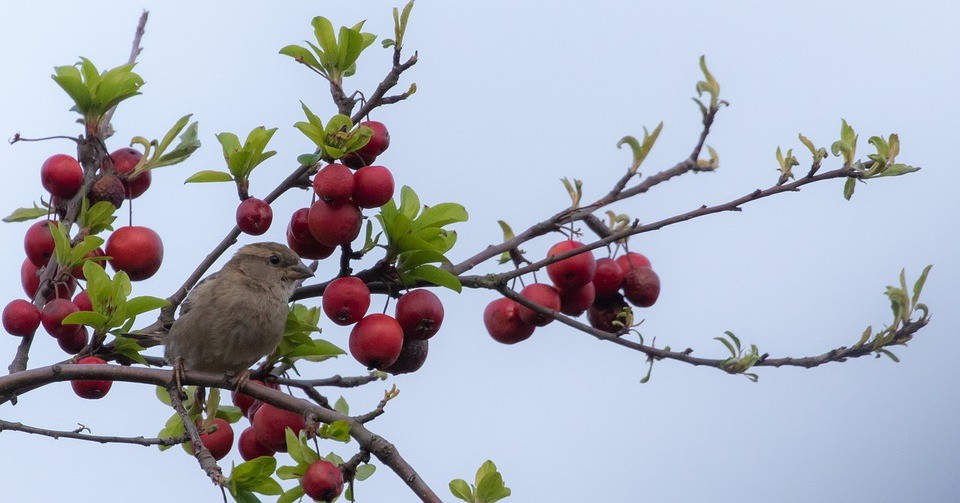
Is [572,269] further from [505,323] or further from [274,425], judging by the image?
[274,425]

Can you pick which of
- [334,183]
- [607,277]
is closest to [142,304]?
[334,183]

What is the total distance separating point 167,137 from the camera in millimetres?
3428

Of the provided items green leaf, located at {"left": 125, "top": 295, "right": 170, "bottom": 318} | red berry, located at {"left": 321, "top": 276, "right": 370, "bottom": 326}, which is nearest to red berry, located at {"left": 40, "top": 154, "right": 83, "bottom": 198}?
green leaf, located at {"left": 125, "top": 295, "right": 170, "bottom": 318}

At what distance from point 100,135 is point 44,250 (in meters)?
0.46

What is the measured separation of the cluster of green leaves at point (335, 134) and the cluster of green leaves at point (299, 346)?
68cm

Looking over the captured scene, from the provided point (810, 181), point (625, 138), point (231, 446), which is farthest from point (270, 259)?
point (810, 181)

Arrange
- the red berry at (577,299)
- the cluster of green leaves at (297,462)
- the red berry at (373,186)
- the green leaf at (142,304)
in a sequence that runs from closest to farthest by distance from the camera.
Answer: the cluster of green leaves at (297,462) → the green leaf at (142,304) → the red berry at (373,186) → the red berry at (577,299)

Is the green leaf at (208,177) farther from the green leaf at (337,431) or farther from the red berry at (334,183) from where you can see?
the green leaf at (337,431)

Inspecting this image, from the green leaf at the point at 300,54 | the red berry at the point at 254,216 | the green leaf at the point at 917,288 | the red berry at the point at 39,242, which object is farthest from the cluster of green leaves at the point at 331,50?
the green leaf at the point at 917,288

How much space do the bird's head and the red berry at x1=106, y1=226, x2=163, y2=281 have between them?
2.90ft

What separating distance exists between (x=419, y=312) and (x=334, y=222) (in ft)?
1.47

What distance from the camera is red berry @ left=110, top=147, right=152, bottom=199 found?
3.46m

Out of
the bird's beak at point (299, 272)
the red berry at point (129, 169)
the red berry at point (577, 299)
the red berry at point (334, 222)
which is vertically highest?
the bird's beak at point (299, 272)

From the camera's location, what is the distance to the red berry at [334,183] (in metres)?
3.07
